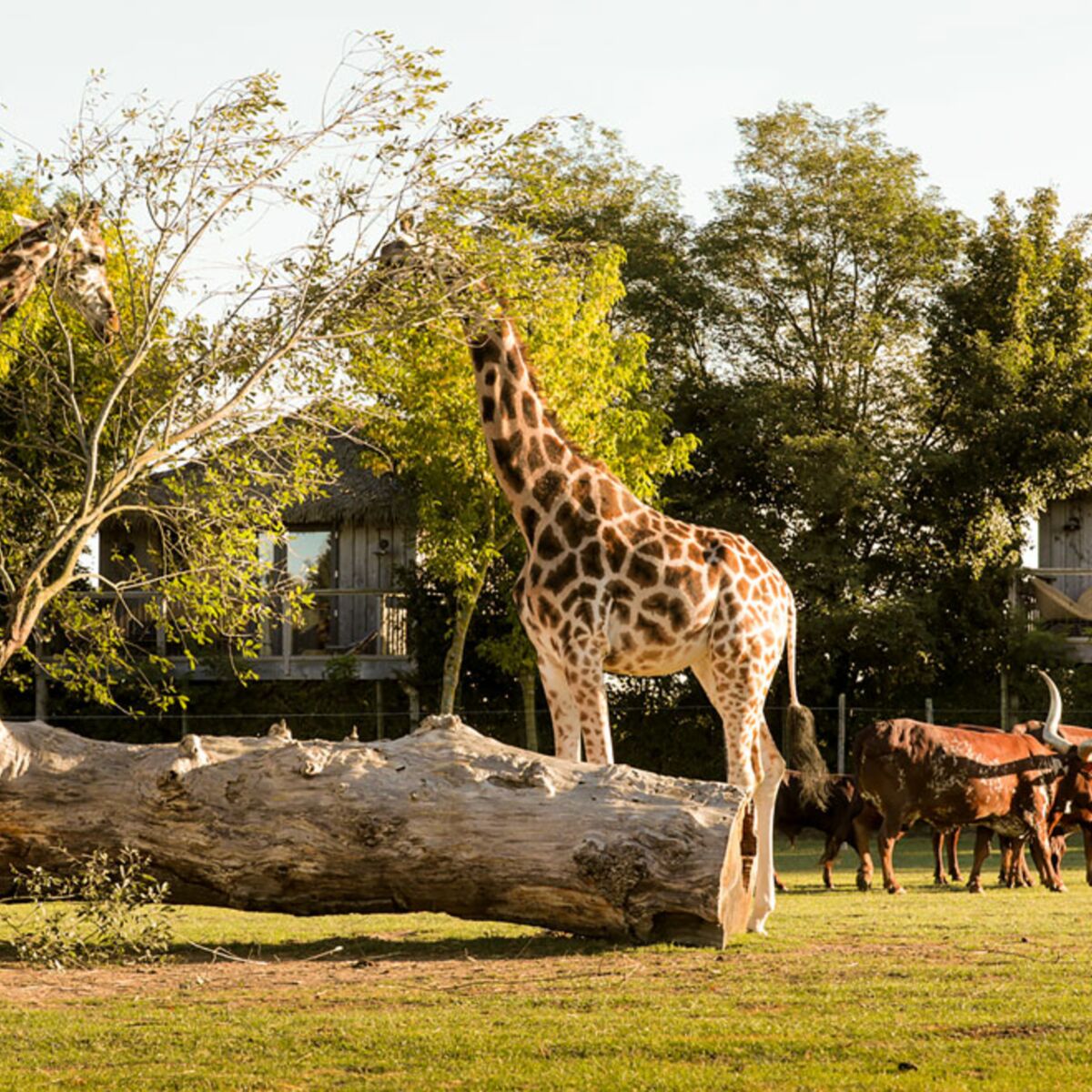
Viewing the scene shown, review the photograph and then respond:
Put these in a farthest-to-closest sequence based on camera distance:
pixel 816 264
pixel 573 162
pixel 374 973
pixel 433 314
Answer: pixel 573 162
pixel 816 264
pixel 433 314
pixel 374 973

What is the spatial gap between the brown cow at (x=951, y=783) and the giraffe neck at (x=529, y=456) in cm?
492

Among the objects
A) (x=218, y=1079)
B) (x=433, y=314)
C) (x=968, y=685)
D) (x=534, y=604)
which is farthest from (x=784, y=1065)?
(x=968, y=685)

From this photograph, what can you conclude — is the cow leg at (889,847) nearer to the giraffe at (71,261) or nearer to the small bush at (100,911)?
the small bush at (100,911)

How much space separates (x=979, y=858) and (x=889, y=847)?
0.85m

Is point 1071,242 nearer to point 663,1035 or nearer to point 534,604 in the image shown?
point 534,604

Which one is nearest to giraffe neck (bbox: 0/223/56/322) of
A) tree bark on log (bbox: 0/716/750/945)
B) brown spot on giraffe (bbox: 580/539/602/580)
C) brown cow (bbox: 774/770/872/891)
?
tree bark on log (bbox: 0/716/750/945)

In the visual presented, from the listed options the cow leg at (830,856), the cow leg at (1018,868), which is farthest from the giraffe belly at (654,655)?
the cow leg at (1018,868)

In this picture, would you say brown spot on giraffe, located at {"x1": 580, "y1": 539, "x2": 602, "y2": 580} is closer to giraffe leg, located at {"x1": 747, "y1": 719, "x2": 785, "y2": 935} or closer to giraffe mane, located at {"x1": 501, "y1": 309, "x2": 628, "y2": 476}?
giraffe mane, located at {"x1": 501, "y1": 309, "x2": 628, "y2": 476}

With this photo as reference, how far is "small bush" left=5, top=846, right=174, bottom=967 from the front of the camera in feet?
33.1

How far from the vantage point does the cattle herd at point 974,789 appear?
16188 millimetres

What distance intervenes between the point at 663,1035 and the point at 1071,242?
91.2ft

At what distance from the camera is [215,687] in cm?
3173

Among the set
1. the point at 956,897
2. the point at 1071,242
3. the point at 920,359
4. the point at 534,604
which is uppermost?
the point at 1071,242

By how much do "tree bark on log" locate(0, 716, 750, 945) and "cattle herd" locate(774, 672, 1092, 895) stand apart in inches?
224
